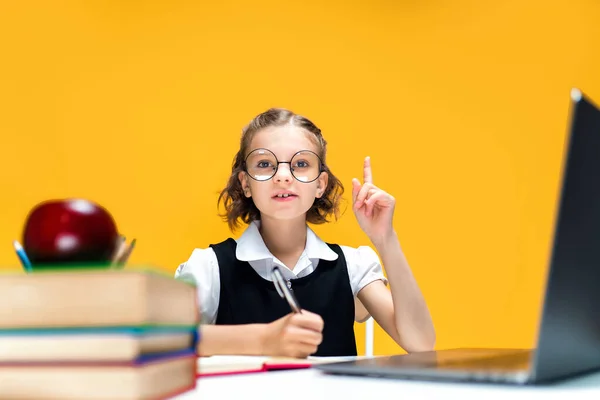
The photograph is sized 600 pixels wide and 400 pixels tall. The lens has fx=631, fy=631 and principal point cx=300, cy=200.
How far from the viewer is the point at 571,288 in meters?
0.50

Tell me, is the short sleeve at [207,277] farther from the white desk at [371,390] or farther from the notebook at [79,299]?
the notebook at [79,299]

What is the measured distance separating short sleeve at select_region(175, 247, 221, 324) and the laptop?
951mm

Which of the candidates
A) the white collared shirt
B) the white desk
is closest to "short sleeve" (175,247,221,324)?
the white collared shirt

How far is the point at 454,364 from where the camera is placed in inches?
25.5

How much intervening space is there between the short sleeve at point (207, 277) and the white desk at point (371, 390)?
897 mm

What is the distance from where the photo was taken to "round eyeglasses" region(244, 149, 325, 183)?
4.85ft

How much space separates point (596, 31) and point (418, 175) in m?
0.77

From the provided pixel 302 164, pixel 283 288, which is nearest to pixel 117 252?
pixel 283 288

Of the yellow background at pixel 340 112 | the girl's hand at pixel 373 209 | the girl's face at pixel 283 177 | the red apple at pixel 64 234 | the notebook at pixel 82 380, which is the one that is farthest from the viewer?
the yellow background at pixel 340 112

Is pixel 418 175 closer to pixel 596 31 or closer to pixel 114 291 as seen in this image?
pixel 596 31

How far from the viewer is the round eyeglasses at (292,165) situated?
1478mm

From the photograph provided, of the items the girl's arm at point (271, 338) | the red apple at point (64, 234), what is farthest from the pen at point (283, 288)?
the red apple at point (64, 234)

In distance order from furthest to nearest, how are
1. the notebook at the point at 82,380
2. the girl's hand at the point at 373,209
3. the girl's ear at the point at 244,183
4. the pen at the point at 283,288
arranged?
1. the girl's ear at the point at 244,183
2. the girl's hand at the point at 373,209
3. the pen at the point at 283,288
4. the notebook at the point at 82,380

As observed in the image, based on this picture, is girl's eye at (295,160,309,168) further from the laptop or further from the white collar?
the laptop
